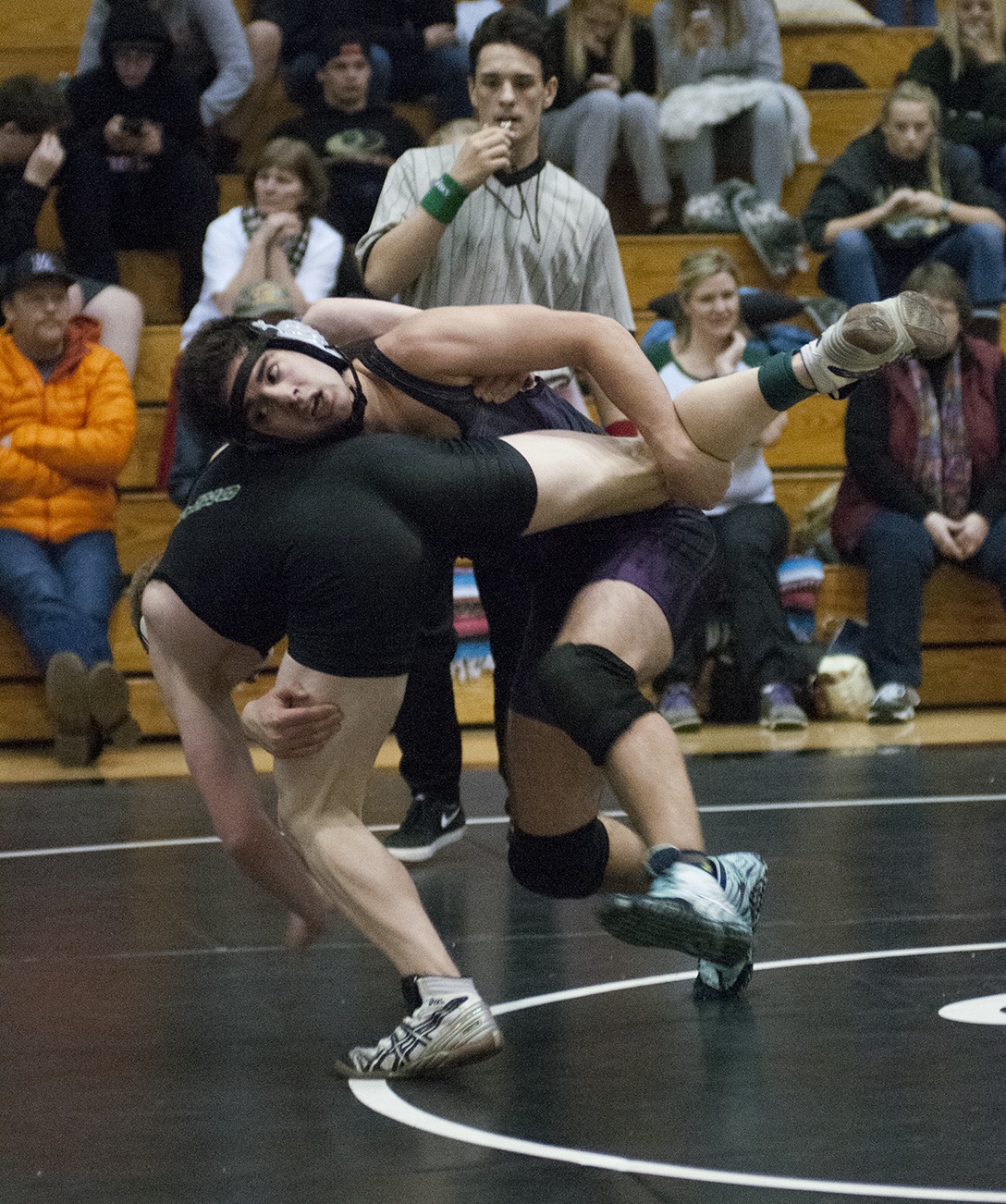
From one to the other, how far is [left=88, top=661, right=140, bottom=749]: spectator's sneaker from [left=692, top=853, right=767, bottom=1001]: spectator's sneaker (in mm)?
2853

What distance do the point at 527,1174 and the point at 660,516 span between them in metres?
1.16

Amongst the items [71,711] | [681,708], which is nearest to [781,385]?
[681,708]

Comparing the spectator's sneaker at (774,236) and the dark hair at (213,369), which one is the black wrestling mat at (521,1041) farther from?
the spectator's sneaker at (774,236)

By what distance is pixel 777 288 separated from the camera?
7.67m

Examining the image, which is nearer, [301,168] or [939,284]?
[939,284]

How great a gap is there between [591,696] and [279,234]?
4042mm

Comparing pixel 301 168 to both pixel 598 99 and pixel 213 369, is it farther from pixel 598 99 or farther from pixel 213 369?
pixel 213 369

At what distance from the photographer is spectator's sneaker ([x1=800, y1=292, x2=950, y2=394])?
108 inches

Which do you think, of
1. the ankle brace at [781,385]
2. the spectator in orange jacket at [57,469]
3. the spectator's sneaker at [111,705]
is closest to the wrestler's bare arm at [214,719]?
the ankle brace at [781,385]

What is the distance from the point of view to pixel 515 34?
3.95 meters

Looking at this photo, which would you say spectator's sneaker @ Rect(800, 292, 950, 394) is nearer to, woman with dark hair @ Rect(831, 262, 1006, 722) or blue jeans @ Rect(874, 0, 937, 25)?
woman with dark hair @ Rect(831, 262, 1006, 722)

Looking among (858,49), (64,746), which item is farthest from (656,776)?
(858,49)

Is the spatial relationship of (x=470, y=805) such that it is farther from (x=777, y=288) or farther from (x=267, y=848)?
(x=777, y=288)

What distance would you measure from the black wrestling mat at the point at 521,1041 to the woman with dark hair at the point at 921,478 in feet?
5.63
